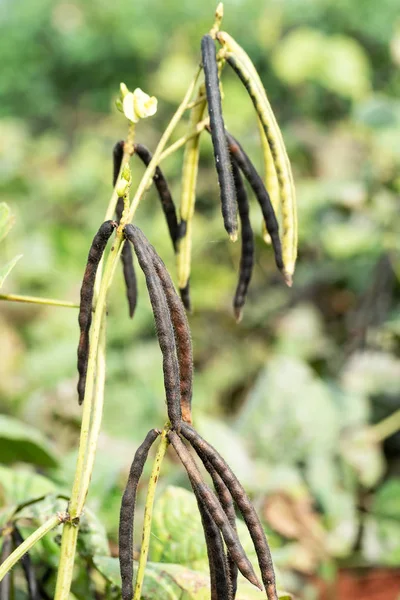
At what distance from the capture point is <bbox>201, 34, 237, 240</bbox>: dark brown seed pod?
20.9 inches

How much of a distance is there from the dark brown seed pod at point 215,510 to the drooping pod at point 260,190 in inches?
8.2

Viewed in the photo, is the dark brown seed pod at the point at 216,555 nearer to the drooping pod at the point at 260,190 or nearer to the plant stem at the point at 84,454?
the plant stem at the point at 84,454

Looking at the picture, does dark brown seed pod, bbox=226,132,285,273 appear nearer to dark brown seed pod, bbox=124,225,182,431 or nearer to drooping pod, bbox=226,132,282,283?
drooping pod, bbox=226,132,282,283

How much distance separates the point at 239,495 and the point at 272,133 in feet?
0.92

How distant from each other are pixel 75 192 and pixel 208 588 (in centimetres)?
259

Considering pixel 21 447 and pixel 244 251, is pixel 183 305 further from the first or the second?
pixel 21 447

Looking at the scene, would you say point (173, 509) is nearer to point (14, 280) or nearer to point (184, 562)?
point (184, 562)

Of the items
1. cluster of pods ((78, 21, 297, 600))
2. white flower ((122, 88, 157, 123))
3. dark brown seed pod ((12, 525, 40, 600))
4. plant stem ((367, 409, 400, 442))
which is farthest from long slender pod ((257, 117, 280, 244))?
plant stem ((367, 409, 400, 442))

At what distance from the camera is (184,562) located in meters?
0.73

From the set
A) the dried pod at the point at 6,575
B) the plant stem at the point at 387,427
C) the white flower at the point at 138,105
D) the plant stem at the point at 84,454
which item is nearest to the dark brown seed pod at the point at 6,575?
the dried pod at the point at 6,575

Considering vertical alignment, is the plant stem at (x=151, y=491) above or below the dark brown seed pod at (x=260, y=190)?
below

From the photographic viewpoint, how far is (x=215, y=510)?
0.47m

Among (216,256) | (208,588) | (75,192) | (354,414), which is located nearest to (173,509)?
(208,588)

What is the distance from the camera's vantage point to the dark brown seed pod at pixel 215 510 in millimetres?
468
